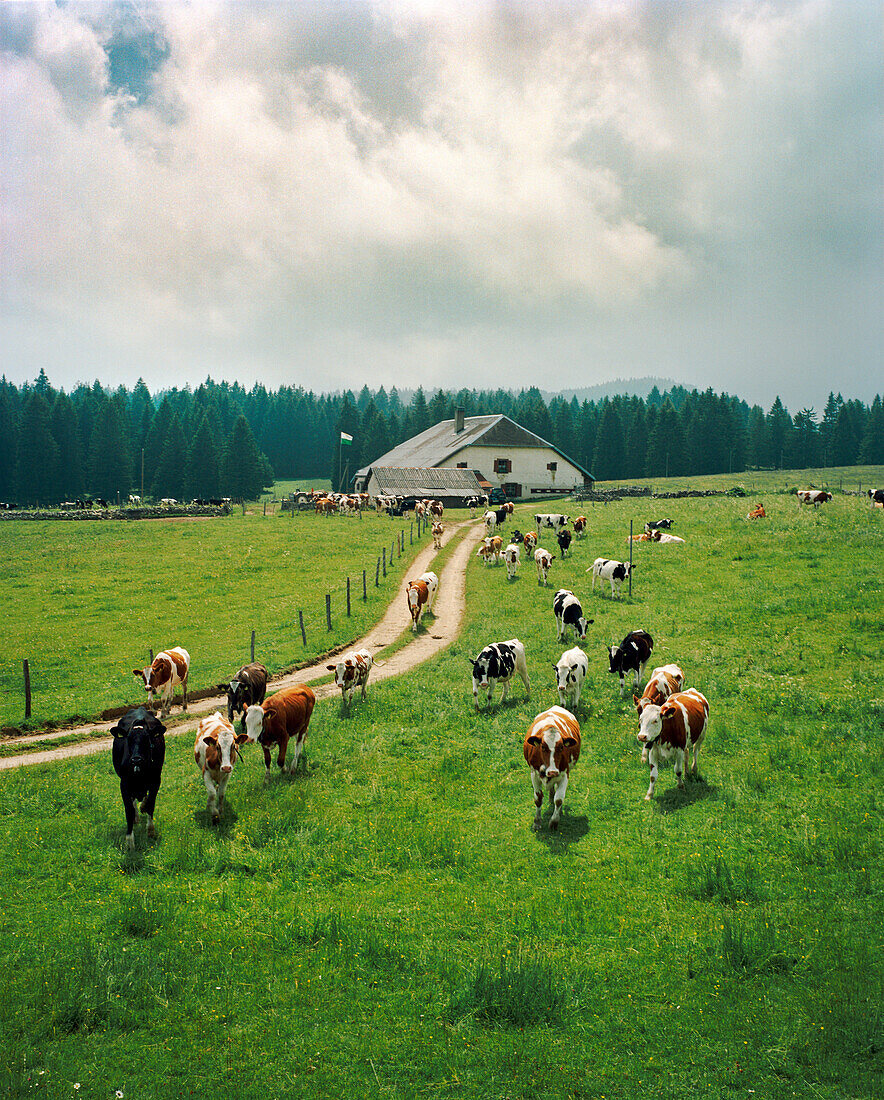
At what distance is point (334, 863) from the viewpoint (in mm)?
11219

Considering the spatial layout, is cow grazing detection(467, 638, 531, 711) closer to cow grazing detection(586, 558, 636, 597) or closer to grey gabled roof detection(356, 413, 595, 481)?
cow grazing detection(586, 558, 636, 597)

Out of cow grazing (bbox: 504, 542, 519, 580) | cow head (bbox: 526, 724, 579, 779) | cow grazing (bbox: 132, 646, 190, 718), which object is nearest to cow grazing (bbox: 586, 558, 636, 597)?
cow grazing (bbox: 504, 542, 519, 580)

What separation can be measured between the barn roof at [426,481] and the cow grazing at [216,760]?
6581 centimetres

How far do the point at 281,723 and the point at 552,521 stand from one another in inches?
1466

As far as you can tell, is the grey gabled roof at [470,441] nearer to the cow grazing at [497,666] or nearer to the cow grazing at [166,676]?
the cow grazing at [166,676]

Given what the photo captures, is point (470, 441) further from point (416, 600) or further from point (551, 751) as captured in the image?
point (551, 751)

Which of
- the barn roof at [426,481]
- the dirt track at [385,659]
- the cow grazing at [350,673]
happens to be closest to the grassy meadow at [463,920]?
the cow grazing at [350,673]

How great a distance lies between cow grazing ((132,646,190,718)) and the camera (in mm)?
20156

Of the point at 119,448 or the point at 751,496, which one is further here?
the point at 119,448

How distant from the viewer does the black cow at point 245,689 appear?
18.3m

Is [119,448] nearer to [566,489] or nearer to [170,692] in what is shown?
[566,489]

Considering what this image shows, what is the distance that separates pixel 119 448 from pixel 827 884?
110361 millimetres

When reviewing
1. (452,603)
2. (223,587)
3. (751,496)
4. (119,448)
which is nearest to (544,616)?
(452,603)

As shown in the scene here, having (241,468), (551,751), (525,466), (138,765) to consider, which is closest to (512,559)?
(551,751)
